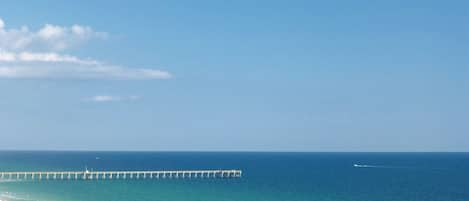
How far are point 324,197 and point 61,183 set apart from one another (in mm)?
45527

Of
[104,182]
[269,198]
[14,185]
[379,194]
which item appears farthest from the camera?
[104,182]

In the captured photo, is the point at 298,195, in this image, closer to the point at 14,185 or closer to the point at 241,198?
the point at 241,198

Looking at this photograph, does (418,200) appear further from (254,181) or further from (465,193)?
(254,181)

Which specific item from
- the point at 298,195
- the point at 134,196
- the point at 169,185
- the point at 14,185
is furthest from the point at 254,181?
the point at 14,185

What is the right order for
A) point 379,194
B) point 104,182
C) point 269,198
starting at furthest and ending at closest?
point 104,182
point 379,194
point 269,198

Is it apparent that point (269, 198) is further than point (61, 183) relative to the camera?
No

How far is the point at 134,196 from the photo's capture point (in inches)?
2968

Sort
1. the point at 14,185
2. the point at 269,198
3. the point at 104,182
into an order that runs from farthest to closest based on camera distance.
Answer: the point at 104,182
the point at 14,185
the point at 269,198

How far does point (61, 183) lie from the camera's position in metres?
95.3

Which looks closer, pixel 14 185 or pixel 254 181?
pixel 14 185

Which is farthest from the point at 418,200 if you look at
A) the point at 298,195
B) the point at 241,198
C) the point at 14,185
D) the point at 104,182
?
the point at 14,185

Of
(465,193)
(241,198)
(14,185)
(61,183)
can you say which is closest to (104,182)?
(61,183)

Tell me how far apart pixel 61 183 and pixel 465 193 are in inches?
2549

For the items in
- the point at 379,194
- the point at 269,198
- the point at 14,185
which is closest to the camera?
the point at 269,198
